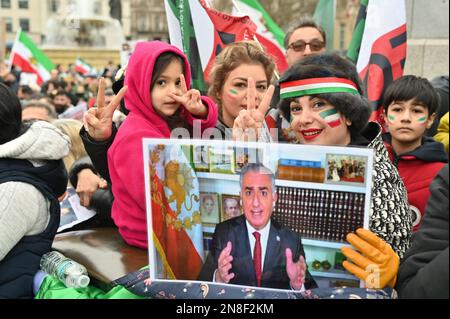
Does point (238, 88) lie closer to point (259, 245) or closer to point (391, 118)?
point (391, 118)

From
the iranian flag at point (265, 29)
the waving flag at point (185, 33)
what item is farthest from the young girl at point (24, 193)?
the iranian flag at point (265, 29)

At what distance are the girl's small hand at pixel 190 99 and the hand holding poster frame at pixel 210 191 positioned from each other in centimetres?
74

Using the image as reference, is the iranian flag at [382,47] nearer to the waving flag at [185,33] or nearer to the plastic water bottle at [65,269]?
the waving flag at [185,33]

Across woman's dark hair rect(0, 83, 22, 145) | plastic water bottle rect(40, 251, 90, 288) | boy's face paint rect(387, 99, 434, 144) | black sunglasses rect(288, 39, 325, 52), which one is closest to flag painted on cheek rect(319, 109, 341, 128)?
boy's face paint rect(387, 99, 434, 144)

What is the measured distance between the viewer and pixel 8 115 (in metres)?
2.29

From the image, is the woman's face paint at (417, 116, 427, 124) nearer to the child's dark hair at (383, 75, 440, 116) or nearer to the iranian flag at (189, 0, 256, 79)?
the child's dark hair at (383, 75, 440, 116)

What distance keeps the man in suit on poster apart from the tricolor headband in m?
0.52

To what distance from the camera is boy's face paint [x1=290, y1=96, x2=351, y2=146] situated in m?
1.96

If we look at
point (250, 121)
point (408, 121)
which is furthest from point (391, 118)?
point (250, 121)

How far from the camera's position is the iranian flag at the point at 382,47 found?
366 cm

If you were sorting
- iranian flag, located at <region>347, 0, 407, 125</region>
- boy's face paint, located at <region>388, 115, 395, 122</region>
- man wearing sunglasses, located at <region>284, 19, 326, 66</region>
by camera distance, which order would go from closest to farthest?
boy's face paint, located at <region>388, 115, 395, 122</region>
iranian flag, located at <region>347, 0, 407, 125</region>
man wearing sunglasses, located at <region>284, 19, 326, 66</region>

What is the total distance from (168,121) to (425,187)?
1411 millimetres
